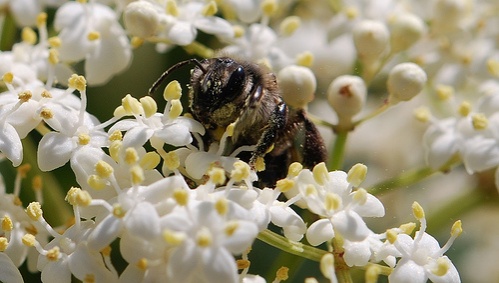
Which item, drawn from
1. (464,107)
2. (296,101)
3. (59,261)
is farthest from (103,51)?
(464,107)

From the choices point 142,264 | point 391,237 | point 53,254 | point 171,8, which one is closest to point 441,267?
point 391,237

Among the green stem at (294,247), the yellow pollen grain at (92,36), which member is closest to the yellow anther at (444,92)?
the green stem at (294,247)

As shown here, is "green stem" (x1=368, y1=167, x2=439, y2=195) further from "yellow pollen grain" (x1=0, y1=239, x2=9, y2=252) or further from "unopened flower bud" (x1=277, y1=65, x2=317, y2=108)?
"yellow pollen grain" (x1=0, y1=239, x2=9, y2=252)

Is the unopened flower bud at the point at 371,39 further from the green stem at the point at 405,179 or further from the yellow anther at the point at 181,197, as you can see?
the yellow anther at the point at 181,197

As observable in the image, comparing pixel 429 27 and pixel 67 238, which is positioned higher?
pixel 429 27

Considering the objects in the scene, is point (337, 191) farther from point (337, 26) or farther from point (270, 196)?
point (337, 26)

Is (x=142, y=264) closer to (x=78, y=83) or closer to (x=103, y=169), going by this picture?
(x=103, y=169)
